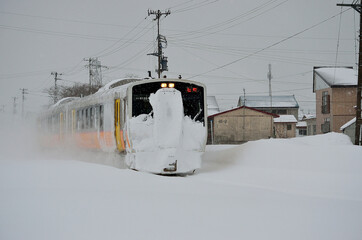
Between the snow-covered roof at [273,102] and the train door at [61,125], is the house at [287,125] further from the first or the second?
the train door at [61,125]

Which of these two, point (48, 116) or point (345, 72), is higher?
point (345, 72)

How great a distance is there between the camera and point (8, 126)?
33.1m

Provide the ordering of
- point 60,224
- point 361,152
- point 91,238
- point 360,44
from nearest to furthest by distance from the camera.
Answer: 1. point 91,238
2. point 60,224
3. point 361,152
4. point 360,44

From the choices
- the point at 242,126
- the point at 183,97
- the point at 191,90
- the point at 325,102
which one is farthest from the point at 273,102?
the point at 183,97

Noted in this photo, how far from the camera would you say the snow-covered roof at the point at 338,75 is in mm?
39969

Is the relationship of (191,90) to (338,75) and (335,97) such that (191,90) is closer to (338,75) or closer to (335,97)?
(335,97)

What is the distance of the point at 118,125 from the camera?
13.0 meters

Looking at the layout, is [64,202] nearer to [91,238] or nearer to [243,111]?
[91,238]

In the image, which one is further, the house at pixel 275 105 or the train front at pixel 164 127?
the house at pixel 275 105

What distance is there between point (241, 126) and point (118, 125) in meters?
28.7

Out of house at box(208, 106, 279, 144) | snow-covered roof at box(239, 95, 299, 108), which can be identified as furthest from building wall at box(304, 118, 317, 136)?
house at box(208, 106, 279, 144)

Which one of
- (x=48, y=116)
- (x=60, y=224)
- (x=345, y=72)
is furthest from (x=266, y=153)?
(x=345, y=72)

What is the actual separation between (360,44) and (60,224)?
675 inches

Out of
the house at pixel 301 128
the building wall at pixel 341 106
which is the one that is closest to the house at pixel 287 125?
the building wall at pixel 341 106
